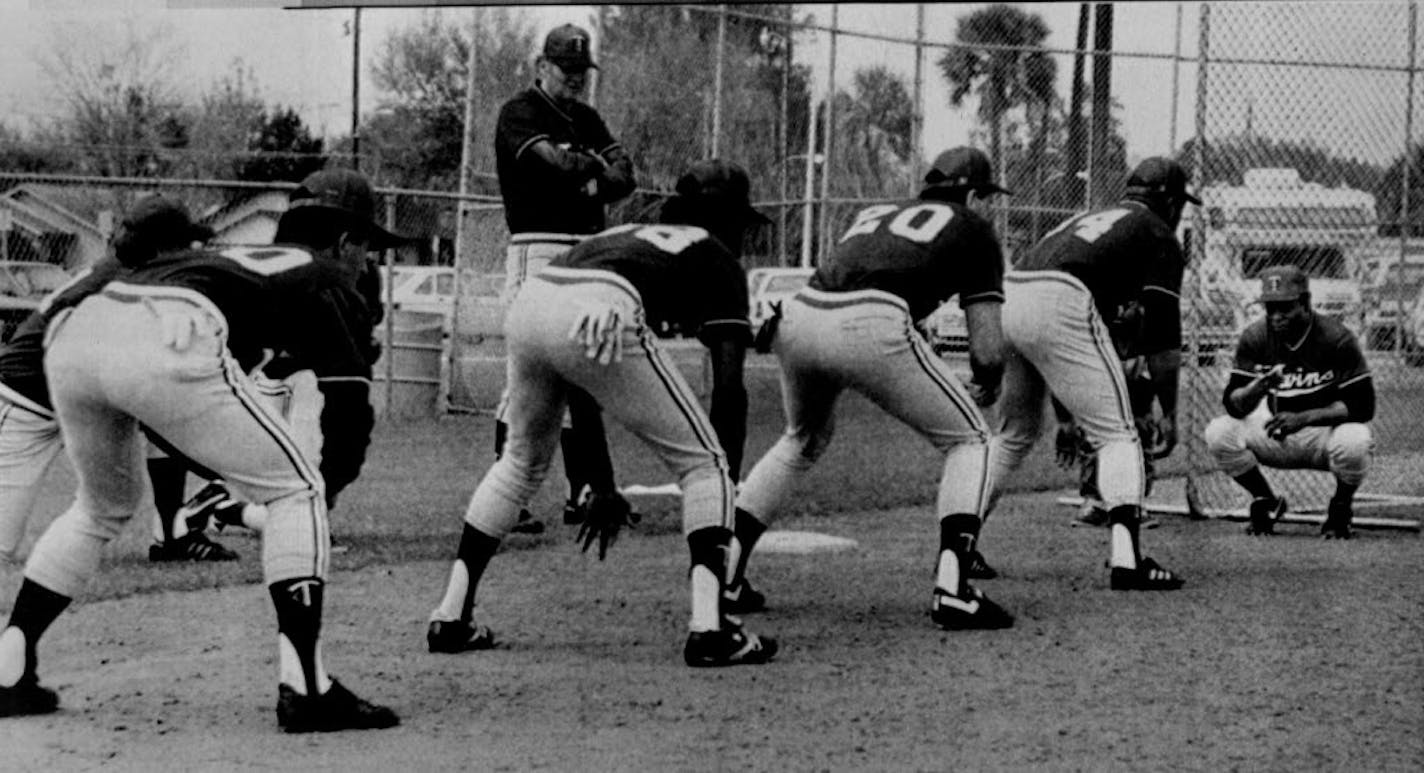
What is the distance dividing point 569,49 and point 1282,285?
2.93m

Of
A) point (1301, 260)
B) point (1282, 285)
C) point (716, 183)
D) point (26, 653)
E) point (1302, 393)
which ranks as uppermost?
point (716, 183)

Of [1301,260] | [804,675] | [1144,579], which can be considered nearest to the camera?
[804,675]

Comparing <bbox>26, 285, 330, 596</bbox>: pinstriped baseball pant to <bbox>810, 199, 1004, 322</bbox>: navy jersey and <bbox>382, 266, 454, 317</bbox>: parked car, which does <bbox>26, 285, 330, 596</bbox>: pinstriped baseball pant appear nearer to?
<bbox>810, 199, 1004, 322</bbox>: navy jersey

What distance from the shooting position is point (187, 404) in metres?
3.98

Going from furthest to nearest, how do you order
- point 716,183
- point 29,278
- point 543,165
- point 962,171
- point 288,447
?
1. point 29,278
2. point 543,165
3. point 962,171
4. point 716,183
5. point 288,447

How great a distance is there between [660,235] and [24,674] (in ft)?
6.35

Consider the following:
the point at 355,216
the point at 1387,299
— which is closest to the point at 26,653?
the point at 355,216

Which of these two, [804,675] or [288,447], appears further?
[804,675]

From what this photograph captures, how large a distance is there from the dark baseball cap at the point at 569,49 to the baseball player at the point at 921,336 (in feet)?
5.09

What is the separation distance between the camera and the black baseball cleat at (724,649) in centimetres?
477

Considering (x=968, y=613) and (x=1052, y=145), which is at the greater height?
(x=1052, y=145)

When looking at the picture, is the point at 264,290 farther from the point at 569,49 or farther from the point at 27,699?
the point at 569,49

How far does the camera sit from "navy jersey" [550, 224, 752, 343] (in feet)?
15.8

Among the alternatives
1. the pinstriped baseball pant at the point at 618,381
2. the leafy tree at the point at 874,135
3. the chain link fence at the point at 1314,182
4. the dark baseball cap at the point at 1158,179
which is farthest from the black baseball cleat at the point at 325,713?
the leafy tree at the point at 874,135
